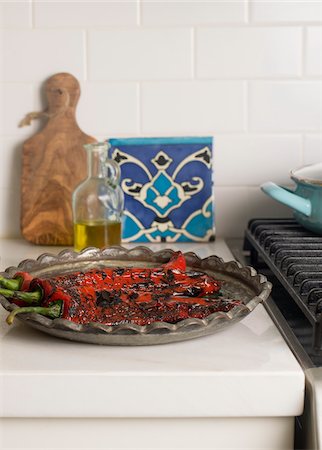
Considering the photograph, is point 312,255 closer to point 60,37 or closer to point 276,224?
point 276,224

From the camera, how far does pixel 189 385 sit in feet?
3.01

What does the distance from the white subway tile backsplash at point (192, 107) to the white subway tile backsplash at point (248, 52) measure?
30 mm

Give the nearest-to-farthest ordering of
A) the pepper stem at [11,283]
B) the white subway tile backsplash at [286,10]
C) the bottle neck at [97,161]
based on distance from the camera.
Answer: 1. the pepper stem at [11,283]
2. the bottle neck at [97,161]
3. the white subway tile backsplash at [286,10]

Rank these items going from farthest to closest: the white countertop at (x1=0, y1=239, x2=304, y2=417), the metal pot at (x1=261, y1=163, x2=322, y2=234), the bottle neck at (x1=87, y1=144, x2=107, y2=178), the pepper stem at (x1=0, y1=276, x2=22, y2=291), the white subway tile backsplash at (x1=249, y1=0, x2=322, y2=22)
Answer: the white subway tile backsplash at (x1=249, y1=0, x2=322, y2=22), the bottle neck at (x1=87, y1=144, x2=107, y2=178), the metal pot at (x1=261, y1=163, x2=322, y2=234), the pepper stem at (x1=0, y1=276, x2=22, y2=291), the white countertop at (x1=0, y1=239, x2=304, y2=417)

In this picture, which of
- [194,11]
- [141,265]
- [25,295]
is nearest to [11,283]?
[25,295]

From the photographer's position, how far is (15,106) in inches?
64.1

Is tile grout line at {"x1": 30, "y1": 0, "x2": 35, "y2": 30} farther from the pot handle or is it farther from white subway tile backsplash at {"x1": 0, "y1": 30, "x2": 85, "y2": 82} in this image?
the pot handle

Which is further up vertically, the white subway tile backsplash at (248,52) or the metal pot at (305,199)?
the white subway tile backsplash at (248,52)

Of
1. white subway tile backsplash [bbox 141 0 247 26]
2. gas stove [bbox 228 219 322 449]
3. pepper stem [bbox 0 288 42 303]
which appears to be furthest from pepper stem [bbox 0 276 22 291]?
white subway tile backsplash [bbox 141 0 247 26]

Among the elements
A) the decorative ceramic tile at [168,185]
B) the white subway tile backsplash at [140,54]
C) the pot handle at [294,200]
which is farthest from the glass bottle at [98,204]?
the pot handle at [294,200]

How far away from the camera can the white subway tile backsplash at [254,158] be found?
5.34 feet

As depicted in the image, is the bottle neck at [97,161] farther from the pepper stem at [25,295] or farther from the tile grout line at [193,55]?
the pepper stem at [25,295]

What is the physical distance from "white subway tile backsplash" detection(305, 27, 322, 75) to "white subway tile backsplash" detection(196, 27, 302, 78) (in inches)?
0.7

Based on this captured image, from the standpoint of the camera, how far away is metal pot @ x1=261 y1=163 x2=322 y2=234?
53.5 inches
